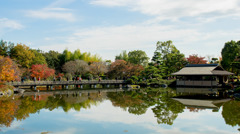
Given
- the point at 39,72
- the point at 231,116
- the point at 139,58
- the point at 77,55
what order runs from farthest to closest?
the point at 77,55 < the point at 139,58 < the point at 39,72 < the point at 231,116

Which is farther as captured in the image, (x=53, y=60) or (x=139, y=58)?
(x=139, y=58)

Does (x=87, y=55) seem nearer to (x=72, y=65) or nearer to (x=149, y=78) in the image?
(x=72, y=65)

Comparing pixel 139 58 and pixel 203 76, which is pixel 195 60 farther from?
pixel 139 58

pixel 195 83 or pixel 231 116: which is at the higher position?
pixel 195 83

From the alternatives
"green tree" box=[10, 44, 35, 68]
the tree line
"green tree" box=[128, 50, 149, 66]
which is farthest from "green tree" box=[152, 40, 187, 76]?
"green tree" box=[10, 44, 35, 68]

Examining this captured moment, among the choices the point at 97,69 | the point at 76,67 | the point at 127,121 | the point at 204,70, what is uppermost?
the point at 76,67

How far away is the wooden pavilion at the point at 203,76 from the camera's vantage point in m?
30.7

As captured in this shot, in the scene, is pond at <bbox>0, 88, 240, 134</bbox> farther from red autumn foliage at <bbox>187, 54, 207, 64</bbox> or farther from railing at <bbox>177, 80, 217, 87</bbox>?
red autumn foliage at <bbox>187, 54, 207, 64</bbox>

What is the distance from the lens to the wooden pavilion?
30.7m

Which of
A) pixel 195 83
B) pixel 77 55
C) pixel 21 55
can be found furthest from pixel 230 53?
pixel 21 55

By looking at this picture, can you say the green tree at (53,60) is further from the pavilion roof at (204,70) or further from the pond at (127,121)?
the pond at (127,121)

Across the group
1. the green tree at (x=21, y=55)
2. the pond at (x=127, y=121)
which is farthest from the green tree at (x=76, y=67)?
the pond at (x=127, y=121)

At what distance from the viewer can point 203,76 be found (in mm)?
32312

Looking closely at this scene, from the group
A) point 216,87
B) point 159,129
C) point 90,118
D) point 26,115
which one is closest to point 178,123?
point 159,129
